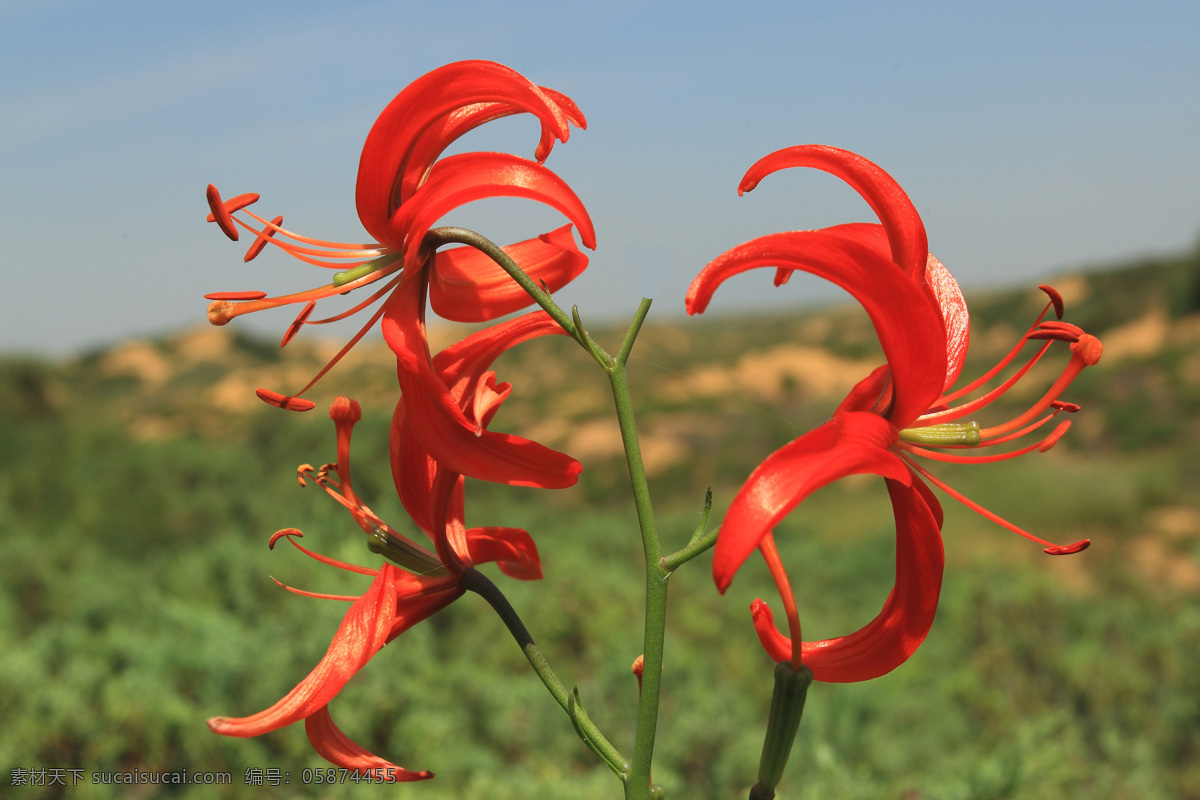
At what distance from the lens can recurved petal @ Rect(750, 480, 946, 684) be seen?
1243 mm

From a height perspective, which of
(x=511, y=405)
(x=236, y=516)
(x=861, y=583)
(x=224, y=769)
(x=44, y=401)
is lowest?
(x=511, y=405)

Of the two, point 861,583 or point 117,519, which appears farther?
point 861,583

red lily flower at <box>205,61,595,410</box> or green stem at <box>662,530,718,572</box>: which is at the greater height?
red lily flower at <box>205,61,595,410</box>

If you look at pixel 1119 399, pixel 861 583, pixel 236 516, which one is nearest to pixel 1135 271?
pixel 1119 399

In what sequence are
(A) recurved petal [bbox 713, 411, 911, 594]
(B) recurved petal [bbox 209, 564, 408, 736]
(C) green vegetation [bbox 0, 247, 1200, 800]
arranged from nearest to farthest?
(A) recurved petal [bbox 713, 411, 911, 594], (B) recurved petal [bbox 209, 564, 408, 736], (C) green vegetation [bbox 0, 247, 1200, 800]

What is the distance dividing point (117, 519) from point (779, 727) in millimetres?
8572

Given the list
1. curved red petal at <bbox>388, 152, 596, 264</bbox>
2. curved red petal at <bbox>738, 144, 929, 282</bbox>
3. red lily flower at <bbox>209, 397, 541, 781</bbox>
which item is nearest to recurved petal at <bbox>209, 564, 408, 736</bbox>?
red lily flower at <bbox>209, 397, 541, 781</bbox>

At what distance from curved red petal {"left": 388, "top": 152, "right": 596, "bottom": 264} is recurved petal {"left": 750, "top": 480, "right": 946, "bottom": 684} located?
0.61 metres

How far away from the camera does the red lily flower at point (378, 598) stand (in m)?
1.22

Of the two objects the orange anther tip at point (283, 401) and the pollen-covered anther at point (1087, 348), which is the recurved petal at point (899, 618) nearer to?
the pollen-covered anther at point (1087, 348)

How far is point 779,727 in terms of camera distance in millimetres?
1213

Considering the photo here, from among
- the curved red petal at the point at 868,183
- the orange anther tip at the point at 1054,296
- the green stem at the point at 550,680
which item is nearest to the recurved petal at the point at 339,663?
the green stem at the point at 550,680

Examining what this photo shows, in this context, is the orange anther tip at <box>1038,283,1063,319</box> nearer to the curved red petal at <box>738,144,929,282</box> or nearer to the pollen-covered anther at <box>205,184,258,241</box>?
the curved red petal at <box>738,144,929,282</box>

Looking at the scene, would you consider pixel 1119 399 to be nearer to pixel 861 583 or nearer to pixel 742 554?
pixel 861 583
